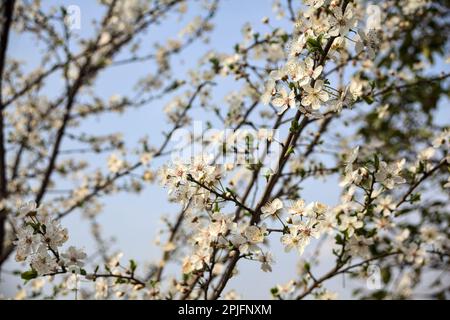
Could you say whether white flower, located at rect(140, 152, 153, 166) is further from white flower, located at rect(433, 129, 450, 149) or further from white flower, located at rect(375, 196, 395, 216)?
white flower, located at rect(433, 129, 450, 149)

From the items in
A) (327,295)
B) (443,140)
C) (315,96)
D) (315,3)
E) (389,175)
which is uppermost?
(315,3)

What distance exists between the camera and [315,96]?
181cm

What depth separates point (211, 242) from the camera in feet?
6.51

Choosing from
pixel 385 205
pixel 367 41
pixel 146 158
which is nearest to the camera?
pixel 367 41

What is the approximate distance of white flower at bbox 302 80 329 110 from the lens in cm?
180

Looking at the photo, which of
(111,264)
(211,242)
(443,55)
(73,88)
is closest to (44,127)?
(73,88)

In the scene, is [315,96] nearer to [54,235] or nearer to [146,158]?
[54,235]

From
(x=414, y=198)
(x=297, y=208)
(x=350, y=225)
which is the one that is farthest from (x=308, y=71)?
(x=414, y=198)

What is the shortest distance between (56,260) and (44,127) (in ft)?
14.6

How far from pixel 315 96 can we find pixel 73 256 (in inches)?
55.3

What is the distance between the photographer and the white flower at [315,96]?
1.80 meters

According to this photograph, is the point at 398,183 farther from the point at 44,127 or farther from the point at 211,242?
the point at 44,127

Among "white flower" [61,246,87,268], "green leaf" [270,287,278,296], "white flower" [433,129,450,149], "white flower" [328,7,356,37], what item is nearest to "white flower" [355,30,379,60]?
"white flower" [328,7,356,37]

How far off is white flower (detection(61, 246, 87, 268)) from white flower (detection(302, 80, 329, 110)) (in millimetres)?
1314
